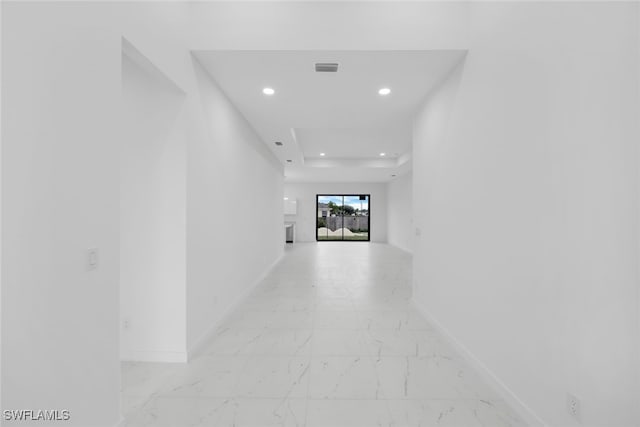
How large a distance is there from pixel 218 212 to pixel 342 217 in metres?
9.58

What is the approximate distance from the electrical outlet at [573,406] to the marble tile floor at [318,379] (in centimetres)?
41

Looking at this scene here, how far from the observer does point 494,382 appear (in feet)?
6.42

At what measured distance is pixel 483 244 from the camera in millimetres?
2117

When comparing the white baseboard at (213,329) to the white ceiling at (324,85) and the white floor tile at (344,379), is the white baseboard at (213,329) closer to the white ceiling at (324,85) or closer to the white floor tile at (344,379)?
the white floor tile at (344,379)

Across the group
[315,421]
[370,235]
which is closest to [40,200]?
[315,421]

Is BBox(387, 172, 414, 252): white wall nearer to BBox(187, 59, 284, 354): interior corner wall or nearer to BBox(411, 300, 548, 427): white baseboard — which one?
BBox(187, 59, 284, 354): interior corner wall

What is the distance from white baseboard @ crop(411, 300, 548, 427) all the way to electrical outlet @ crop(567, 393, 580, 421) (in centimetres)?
23

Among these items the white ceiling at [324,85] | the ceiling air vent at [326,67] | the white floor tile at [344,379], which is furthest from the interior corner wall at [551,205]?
the ceiling air vent at [326,67]

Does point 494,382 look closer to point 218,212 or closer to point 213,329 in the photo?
point 213,329

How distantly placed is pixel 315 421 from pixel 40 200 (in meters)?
1.80

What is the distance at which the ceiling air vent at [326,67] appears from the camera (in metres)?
2.56

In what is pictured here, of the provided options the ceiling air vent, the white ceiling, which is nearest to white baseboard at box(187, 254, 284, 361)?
the white ceiling

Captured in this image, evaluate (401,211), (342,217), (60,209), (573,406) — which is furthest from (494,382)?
(342,217)

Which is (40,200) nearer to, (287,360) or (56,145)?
(56,145)
